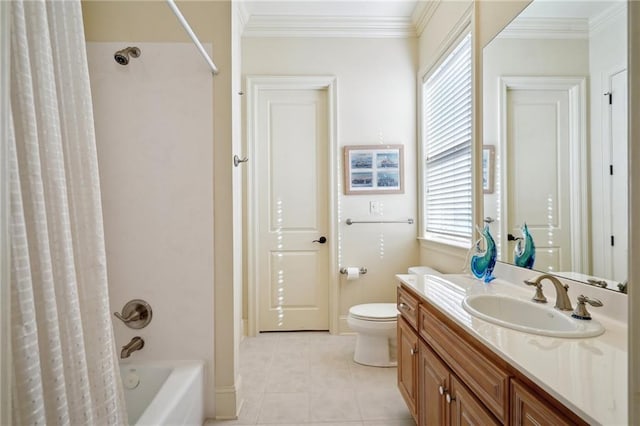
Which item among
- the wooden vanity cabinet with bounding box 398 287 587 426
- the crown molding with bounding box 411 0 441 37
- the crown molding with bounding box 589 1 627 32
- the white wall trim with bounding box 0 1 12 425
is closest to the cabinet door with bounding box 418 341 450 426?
the wooden vanity cabinet with bounding box 398 287 587 426

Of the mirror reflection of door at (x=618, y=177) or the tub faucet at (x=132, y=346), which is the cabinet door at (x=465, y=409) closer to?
the mirror reflection of door at (x=618, y=177)

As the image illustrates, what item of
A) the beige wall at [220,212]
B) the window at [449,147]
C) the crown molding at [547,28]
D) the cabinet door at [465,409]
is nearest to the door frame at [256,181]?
the window at [449,147]

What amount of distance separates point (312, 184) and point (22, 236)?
8.25 feet

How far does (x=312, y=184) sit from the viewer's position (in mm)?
3004

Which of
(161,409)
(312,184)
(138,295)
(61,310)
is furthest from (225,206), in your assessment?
(312,184)

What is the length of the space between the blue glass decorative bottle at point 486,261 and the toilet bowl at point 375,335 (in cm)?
82

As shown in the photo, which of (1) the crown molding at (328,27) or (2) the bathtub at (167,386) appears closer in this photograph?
(2) the bathtub at (167,386)

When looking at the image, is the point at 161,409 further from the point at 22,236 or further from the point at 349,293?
the point at 349,293

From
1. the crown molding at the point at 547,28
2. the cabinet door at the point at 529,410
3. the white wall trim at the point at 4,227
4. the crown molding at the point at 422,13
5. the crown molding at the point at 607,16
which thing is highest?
the crown molding at the point at 422,13

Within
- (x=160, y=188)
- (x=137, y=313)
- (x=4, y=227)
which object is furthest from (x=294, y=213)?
(x=4, y=227)

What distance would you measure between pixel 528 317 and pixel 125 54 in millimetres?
2210

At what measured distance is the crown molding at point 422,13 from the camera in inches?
98.2

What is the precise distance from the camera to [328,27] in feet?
9.39

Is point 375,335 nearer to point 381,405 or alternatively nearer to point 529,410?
point 381,405
